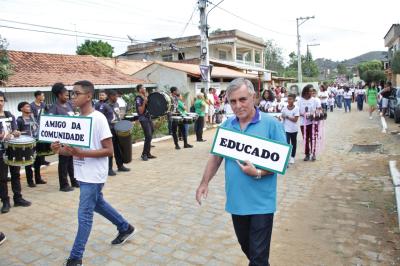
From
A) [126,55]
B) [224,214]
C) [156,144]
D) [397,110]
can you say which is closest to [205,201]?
[224,214]

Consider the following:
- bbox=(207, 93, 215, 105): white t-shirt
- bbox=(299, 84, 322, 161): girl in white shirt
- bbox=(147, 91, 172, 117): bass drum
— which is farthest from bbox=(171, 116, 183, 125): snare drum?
bbox=(207, 93, 215, 105): white t-shirt

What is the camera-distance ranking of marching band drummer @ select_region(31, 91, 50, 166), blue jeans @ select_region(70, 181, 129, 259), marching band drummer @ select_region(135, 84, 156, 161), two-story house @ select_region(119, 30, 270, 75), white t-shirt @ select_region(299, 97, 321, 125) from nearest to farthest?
blue jeans @ select_region(70, 181, 129, 259), marching band drummer @ select_region(31, 91, 50, 166), white t-shirt @ select_region(299, 97, 321, 125), marching band drummer @ select_region(135, 84, 156, 161), two-story house @ select_region(119, 30, 270, 75)

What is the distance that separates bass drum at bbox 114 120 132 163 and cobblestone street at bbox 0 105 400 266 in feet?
2.03

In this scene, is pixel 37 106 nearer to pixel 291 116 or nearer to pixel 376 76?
pixel 291 116

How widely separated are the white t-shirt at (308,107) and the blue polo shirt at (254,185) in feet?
19.5

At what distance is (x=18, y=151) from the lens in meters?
5.82

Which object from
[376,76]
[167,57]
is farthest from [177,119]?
[376,76]

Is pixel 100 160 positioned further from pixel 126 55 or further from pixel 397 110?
pixel 126 55

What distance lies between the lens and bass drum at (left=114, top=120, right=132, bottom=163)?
7.20 metres

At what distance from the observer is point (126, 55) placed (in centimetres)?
4162

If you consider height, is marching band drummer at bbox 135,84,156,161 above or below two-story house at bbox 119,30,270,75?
below

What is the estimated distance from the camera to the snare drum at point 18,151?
575cm

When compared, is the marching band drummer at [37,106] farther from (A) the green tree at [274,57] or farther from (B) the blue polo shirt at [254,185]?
(A) the green tree at [274,57]

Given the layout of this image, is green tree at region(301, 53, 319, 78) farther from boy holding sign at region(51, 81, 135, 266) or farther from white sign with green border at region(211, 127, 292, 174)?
white sign with green border at region(211, 127, 292, 174)
